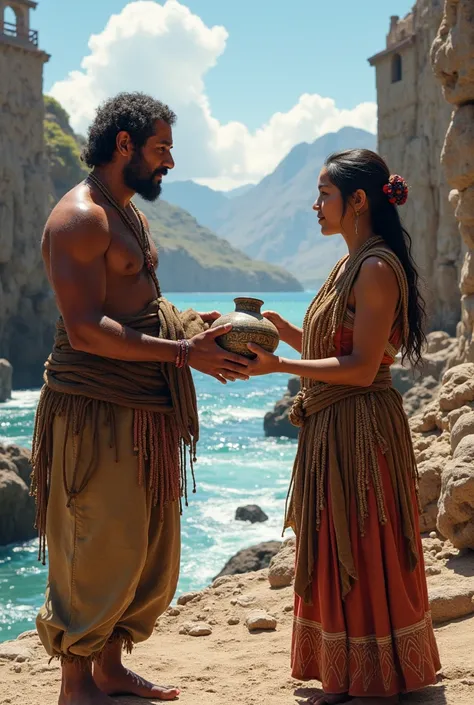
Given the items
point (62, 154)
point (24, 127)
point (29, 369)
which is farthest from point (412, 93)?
point (62, 154)

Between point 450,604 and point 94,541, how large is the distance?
1.96 meters

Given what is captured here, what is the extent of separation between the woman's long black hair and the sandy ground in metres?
1.39

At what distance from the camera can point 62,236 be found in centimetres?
372

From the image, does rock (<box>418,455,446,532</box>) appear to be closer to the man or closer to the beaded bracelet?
the man

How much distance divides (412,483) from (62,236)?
5.74ft

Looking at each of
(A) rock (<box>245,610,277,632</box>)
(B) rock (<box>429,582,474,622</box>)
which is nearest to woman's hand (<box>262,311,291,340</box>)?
(B) rock (<box>429,582,474,622</box>)

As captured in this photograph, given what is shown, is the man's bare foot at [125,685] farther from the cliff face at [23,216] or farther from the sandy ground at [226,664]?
the cliff face at [23,216]

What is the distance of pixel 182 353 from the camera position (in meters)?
3.79

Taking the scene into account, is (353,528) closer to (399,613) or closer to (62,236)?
(399,613)

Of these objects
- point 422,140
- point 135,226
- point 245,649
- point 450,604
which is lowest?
point 245,649

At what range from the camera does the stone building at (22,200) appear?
33.1 metres

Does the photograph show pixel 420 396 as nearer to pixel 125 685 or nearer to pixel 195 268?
pixel 125 685

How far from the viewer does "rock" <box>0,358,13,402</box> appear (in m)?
30.3

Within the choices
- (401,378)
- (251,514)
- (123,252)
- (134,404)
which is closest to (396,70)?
(401,378)
